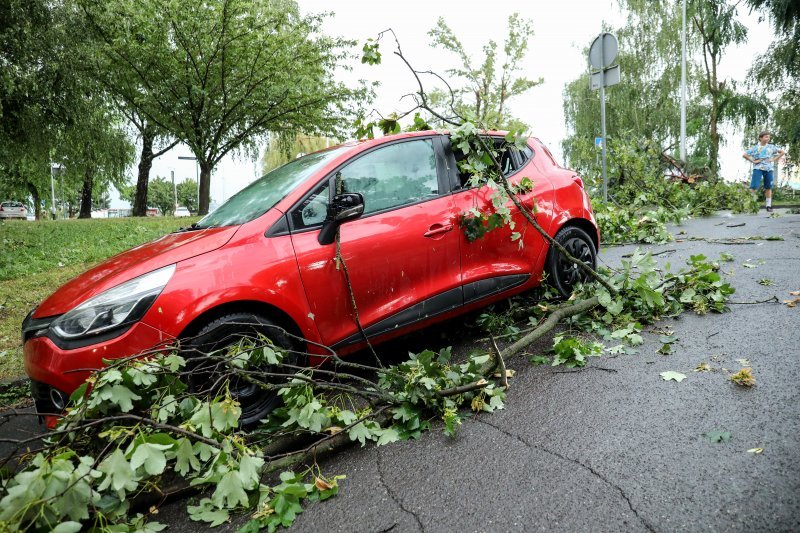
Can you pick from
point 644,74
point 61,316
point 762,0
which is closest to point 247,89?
point 61,316

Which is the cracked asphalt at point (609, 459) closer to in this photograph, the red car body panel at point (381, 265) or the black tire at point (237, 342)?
the black tire at point (237, 342)

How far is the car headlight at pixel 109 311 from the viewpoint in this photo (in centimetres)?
266

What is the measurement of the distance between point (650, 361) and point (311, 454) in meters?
2.24

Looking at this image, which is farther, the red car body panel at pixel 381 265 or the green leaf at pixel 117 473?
the red car body panel at pixel 381 265

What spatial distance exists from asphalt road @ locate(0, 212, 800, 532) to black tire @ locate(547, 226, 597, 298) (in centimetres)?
111

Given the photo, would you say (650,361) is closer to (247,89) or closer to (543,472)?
(543,472)

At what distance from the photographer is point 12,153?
1144 cm

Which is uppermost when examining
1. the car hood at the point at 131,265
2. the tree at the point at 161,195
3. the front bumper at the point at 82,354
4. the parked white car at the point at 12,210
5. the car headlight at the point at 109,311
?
the tree at the point at 161,195

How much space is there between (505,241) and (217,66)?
1492 cm

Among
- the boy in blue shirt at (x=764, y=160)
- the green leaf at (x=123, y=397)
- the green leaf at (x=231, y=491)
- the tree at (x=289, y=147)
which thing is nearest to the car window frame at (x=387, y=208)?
the green leaf at (x=123, y=397)

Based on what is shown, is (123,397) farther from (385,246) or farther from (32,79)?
(32,79)

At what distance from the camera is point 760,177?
41.4ft

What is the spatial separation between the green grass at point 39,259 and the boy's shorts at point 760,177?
14.7 meters

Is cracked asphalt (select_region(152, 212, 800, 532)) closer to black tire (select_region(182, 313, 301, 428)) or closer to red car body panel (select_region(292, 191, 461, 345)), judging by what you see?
black tire (select_region(182, 313, 301, 428))
